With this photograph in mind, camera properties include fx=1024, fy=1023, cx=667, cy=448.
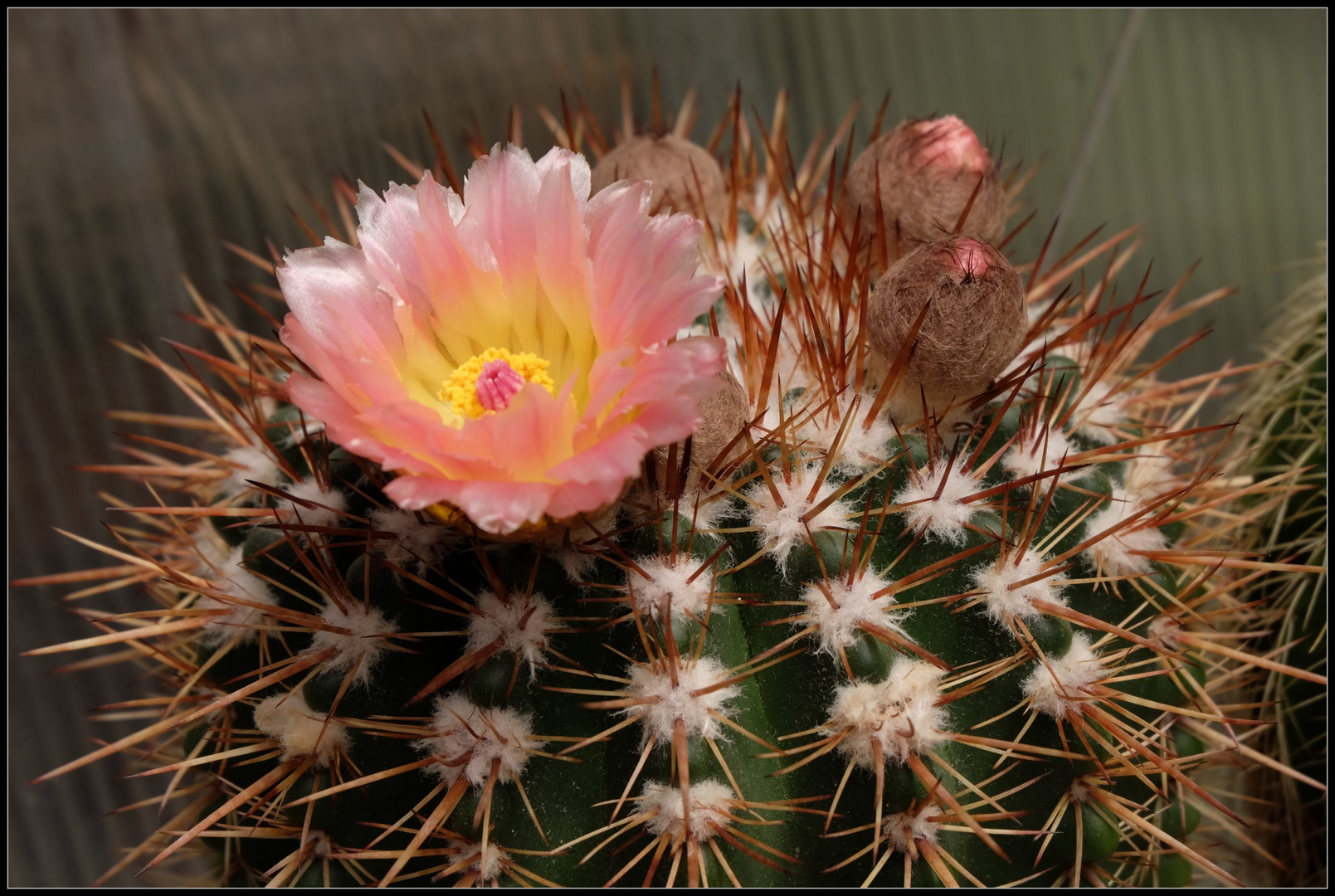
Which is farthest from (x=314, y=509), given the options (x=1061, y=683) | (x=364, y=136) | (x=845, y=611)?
(x=364, y=136)

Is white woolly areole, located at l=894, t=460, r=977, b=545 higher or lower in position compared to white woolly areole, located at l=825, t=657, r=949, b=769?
higher

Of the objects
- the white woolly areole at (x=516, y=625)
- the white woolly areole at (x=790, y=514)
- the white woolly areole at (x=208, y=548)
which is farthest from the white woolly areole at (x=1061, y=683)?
the white woolly areole at (x=208, y=548)

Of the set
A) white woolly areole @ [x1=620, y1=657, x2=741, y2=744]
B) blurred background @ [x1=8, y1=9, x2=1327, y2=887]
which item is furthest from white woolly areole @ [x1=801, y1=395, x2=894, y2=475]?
blurred background @ [x1=8, y1=9, x2=1327, y2=887]

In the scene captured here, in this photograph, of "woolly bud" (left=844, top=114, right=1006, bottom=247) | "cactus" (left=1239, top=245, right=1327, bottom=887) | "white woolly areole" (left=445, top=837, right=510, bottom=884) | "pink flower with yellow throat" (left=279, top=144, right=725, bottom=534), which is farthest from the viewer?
"cactus" (left=1239, top=245, right=1327, bottom=887)

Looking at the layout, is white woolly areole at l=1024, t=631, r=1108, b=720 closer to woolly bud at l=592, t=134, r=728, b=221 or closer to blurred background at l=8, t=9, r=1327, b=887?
woolly bud at l=592, t=134, r=728, b=221

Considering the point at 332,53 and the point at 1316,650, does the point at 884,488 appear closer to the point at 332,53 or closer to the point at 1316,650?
the point at 1316,650

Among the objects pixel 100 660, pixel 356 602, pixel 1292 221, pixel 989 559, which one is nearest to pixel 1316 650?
pixel 989 559
